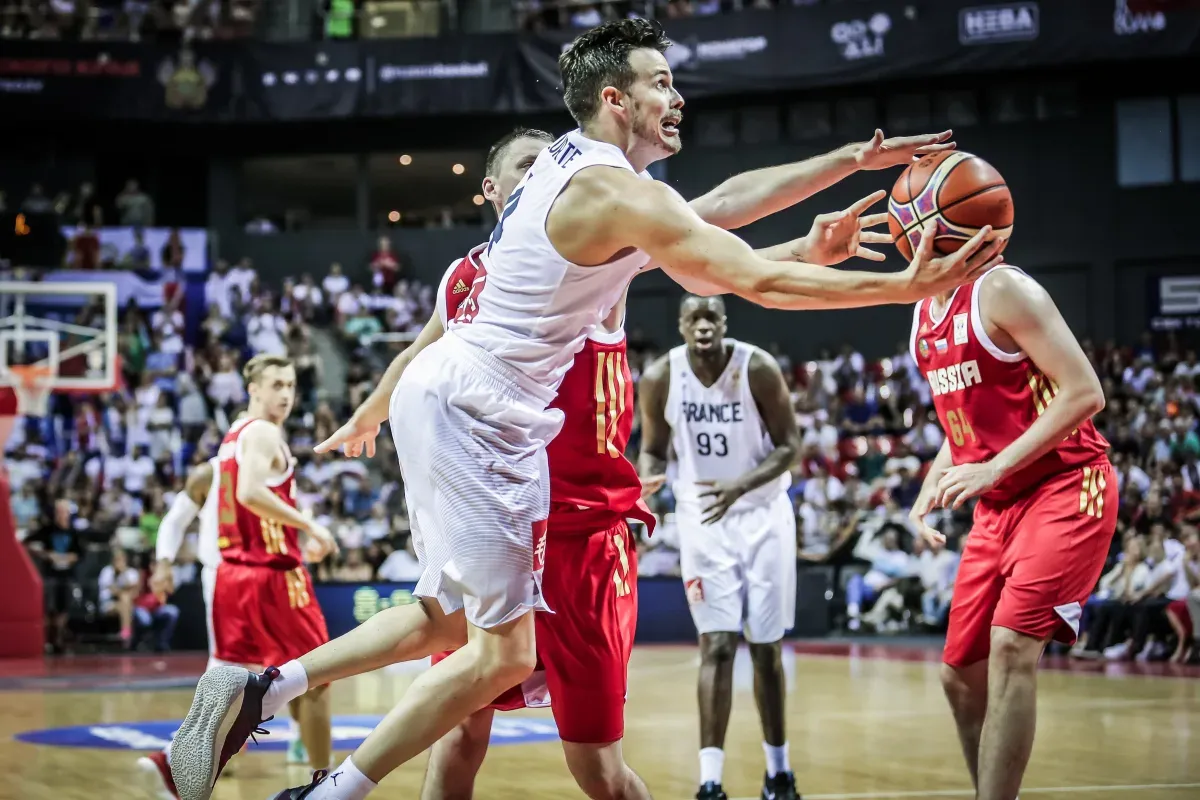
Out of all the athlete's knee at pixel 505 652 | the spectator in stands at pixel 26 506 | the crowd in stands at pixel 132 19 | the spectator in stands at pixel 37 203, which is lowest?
the spectator in stands at pixel 26 506

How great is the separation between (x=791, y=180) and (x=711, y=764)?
2.82 meters

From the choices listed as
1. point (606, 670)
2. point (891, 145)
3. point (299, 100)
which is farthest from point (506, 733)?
point (299, 100)

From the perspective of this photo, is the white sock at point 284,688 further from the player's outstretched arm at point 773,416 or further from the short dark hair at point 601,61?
the player's outstretched arm at point 773,416

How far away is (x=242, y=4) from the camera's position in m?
25.4

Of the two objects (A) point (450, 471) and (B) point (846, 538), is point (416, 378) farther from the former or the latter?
(B) point (846, 538)

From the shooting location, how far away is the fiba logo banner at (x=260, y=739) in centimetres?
841

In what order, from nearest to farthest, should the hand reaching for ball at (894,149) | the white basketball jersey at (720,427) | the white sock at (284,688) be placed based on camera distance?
the white sock at (284,688), the hand reaching for ball at (894,149), the white basketball jersey at (720,427)

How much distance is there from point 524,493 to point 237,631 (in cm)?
424

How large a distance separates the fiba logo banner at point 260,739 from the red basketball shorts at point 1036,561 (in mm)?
3782

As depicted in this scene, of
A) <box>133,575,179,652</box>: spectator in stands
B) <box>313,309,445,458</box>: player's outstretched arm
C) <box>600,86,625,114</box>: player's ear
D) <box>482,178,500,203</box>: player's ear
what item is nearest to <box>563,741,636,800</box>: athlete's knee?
<box>313,309,445,458</box>: player's outstretched arm

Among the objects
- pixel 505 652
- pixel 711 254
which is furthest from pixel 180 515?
pixel 711 254

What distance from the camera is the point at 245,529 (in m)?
7.58

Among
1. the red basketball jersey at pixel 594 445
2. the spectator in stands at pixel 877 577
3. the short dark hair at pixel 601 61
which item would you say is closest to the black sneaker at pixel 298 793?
the red basketball jersey at pixel 594 445

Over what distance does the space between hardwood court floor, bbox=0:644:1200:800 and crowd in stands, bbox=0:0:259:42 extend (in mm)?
15123
